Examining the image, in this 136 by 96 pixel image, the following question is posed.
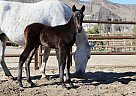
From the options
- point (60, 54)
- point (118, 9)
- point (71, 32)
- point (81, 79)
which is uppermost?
point (71, 32)

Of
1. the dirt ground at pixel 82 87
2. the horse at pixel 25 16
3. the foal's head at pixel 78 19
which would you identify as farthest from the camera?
the horse at pixel 25 16

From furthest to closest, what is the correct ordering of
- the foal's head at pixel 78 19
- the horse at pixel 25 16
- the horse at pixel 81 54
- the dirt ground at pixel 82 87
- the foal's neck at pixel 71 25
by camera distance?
the horse at pixel 81 54, the horse at pixel 25 16, the foal's neck at pixel 71 25, the foal's head at pixel 78 19, the dirt ground at pixel 82 87

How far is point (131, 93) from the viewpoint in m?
5.46

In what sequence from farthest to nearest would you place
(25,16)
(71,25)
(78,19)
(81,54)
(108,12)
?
(108,12) < (81,54) < (25,16) < (71,25) < (78,19)

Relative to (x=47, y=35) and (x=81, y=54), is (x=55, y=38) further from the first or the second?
(x=81, y=54)

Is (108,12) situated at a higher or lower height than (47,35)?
lower

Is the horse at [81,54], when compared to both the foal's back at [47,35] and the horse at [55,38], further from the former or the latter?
the foal's back at [47,35]

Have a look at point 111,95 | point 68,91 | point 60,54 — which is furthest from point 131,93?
point 60,54

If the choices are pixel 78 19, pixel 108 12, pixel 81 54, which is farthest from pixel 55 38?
pixel 108 12

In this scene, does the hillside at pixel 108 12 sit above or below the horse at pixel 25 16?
below

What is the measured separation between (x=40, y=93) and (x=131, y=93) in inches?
57.0

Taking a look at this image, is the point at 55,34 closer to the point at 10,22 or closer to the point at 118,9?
the point at 10,22

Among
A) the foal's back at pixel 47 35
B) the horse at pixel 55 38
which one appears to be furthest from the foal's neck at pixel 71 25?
the foal's back at pixel 47 35

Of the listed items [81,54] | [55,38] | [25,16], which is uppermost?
[25,16]
